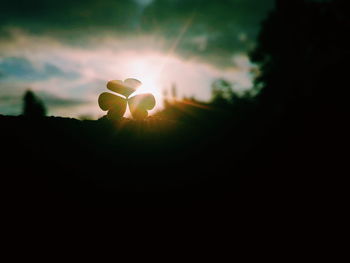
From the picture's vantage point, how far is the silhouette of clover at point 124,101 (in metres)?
2.22

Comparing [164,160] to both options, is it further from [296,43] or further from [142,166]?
[296,43]

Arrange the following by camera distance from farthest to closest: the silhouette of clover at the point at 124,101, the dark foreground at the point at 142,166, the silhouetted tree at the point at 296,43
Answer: the silhouetted tree at the point at 296,43
the silhouette of clover at the point at 124,101
the dark foreground at the point at 142,166

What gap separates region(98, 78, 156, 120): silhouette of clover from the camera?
222 centimetres


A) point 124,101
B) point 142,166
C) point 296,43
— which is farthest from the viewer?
point 296,43

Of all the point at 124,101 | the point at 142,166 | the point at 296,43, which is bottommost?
the point at 142,166

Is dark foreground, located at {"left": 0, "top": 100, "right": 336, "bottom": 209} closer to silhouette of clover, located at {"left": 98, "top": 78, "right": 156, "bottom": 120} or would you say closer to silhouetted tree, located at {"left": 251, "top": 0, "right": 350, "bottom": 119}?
silhouette of clover, located at {"left": 98, "top": 78, "right": 156, "bottom": 120}

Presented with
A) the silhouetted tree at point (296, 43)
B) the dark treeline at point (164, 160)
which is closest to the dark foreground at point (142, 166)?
the dark treeline at point (164, 160)

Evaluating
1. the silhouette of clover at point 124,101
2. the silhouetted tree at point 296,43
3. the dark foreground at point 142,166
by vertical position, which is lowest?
the dark foreground at point 142,166

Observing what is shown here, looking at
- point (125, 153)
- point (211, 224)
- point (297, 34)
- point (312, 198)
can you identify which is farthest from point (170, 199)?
point (297, 34)

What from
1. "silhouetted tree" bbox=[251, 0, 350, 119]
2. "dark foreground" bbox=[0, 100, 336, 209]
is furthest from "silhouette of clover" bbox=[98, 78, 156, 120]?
"silhouetted tree" bbox=[251, 0, 350, 119]

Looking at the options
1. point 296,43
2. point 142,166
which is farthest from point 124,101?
point 296,43

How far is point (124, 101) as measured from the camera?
229 cm

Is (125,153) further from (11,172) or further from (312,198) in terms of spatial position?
(312,198)

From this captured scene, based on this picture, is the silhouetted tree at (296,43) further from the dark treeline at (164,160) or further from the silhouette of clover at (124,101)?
the silhouette of clover at (124,101)
